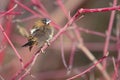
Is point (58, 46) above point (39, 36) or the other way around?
the other way around

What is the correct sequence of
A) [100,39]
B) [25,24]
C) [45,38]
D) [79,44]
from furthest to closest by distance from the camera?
[100,39] < [25,24] < [79,44] < [45,38]

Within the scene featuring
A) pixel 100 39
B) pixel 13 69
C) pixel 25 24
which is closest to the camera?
pixel 13 69

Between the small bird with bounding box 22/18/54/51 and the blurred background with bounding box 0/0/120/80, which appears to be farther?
the blurred background with bounding box 0/0/120/80

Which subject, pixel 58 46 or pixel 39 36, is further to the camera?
pixel 58 46

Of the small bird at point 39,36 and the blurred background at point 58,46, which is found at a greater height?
the small bird at point 39,36

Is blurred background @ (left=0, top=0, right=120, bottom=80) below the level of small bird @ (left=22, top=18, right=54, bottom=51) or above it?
below

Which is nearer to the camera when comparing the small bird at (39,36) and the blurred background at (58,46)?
the small bird at (39,36)

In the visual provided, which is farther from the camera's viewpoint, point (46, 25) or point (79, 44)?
point (79, 44)

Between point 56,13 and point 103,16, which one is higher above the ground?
point 56,13

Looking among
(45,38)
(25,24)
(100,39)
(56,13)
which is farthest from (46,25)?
(100,39)

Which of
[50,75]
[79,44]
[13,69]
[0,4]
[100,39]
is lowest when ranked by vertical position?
[100,39]

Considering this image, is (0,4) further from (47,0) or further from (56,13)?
(47,0)
